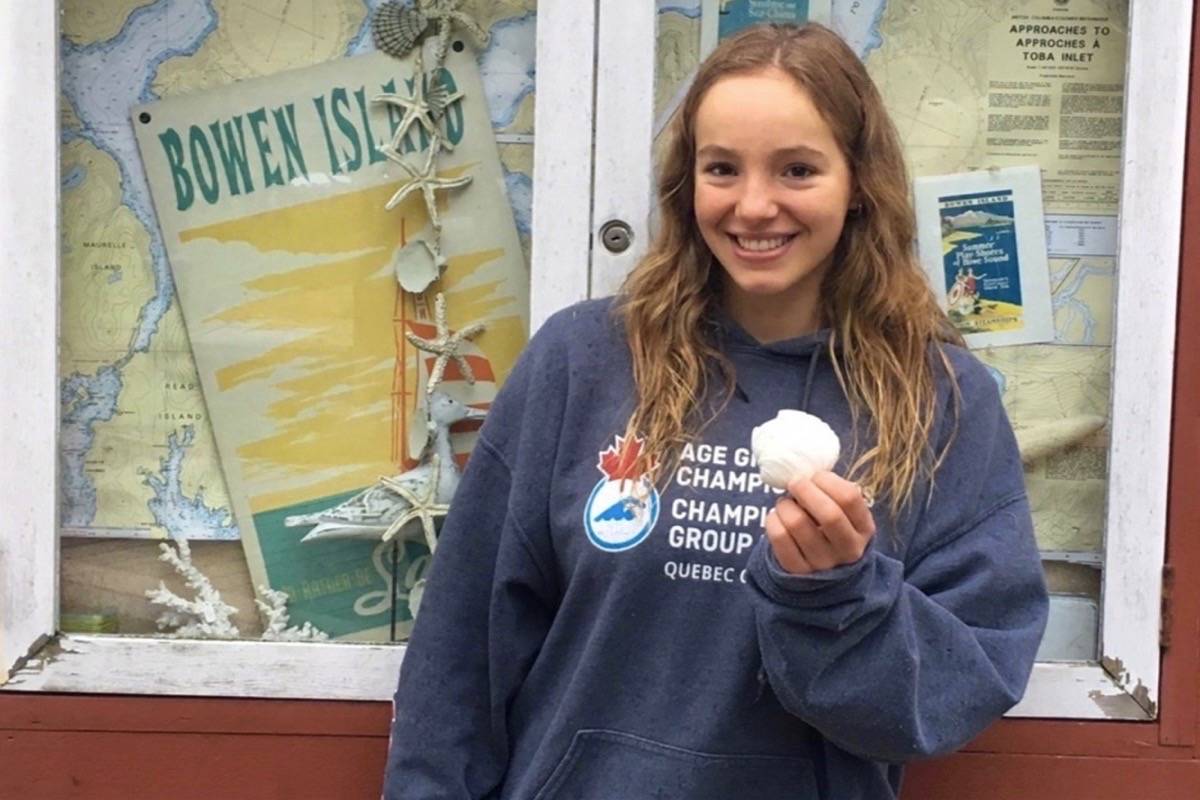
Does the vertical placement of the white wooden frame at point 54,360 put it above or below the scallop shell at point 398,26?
below

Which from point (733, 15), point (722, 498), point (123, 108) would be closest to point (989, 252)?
point (733, 15)

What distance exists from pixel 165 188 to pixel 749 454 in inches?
42.0

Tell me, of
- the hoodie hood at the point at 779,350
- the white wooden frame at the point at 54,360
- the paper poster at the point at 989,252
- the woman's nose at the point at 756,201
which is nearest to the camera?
the woman's nose at the point at 756,201

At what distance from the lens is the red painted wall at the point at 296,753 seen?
A: 90.9 inches

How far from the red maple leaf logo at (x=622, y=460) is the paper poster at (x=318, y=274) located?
21.1 inches

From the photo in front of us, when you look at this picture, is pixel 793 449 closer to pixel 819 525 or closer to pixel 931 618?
pixel 819 525

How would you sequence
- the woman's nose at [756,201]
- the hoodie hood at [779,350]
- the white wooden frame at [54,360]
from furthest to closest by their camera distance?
the white wooden frame at [54,360] → the hoodie hood at [779,350] → the woman's nose at [756,201]

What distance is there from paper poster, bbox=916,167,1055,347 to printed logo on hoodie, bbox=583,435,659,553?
751mm

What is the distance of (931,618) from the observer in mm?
1720

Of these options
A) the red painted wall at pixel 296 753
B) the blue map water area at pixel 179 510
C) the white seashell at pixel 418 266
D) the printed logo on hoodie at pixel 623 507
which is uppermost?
the white seashell at pixel 418 266

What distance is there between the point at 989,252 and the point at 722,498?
78 centimetres

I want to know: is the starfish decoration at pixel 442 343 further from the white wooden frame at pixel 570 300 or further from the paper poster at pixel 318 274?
the white wooden frame at pixel 570 300

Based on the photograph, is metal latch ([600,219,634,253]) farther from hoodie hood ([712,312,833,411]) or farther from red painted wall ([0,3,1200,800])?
red painted wall ([0,3,1200,800])

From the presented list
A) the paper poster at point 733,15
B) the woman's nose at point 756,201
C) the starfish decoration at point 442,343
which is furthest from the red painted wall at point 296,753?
the paper poster at point 733,15
